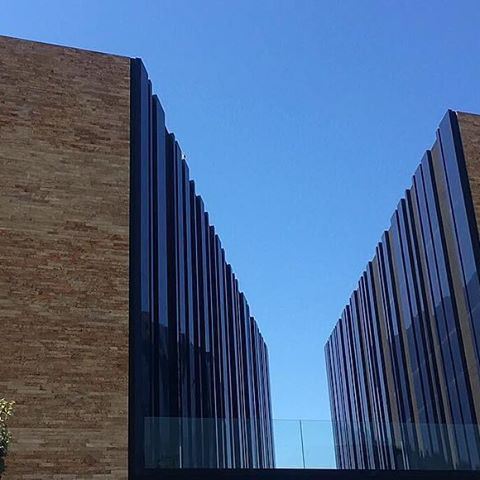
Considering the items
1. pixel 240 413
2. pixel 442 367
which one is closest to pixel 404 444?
pixel 442 367

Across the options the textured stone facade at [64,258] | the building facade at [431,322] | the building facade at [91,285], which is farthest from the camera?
the building facade at [431,322]

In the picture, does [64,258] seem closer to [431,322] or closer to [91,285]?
[91,285]

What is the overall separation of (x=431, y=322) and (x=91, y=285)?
18.1 meters

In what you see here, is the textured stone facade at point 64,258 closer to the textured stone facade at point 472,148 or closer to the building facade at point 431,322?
the building facade at point 431,322

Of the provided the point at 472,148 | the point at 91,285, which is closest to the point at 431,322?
the point at 472,148

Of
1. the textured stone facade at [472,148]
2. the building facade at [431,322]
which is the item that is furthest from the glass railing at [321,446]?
the textured stone facade at [472,148]

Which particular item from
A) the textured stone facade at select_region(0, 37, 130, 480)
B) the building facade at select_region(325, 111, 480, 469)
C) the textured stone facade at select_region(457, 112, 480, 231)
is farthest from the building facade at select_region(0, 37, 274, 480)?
the textured stone facade at select_region(457, 112, 480, 231)

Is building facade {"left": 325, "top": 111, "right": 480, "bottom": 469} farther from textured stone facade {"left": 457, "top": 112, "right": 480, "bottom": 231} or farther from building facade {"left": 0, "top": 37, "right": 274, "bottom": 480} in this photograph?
building facade {"left": 0, "top": 37, "right": 274, "bottom": 480}

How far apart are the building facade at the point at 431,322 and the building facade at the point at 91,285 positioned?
3908mm

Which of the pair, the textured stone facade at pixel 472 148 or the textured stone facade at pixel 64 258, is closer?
the textured stone facade at pixel 64 258

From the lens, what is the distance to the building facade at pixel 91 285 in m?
21.7

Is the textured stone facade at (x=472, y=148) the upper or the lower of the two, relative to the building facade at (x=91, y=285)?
upper

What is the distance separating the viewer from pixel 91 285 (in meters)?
23.5

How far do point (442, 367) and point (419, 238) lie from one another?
20.5 feet
